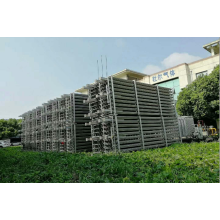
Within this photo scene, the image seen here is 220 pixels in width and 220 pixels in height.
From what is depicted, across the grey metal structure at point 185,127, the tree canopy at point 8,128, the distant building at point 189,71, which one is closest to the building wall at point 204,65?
the distant building at point 189,71

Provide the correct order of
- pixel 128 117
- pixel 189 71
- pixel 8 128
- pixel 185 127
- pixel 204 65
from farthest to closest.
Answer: pixel 8 128
pixel 185 127
pixel 128 117
pixel 189 71
pixel 204 65

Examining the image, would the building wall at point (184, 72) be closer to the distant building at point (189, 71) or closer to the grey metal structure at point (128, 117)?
the distant building at point (189, 71)

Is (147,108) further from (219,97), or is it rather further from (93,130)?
(219,97)

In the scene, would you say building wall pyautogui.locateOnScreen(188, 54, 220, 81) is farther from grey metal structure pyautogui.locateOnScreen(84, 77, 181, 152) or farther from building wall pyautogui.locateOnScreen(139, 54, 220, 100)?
grey metal structure pyautogui.locateOnScreen(84, 77, 181, 152)

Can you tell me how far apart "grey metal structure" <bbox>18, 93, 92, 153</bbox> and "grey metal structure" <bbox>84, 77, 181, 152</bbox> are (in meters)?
1.27

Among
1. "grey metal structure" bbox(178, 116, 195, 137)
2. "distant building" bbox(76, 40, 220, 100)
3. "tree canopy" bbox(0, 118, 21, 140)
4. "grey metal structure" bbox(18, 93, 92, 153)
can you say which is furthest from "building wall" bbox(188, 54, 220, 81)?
"tree canopy" bbox(0, 118, 21, 140)

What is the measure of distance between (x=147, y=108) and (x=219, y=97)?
425cm

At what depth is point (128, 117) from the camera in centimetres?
534

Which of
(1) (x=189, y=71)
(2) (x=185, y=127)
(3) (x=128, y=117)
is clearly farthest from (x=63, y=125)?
(1) (x=189, y=71)

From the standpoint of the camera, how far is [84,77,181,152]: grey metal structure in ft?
16.6

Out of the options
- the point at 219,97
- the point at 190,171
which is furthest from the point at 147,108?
the point at 219,97

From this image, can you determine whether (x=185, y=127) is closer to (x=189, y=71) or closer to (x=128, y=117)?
(x=128, y=117)

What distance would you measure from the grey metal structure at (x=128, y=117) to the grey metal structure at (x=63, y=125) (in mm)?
1271

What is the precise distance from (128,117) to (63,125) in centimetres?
339
